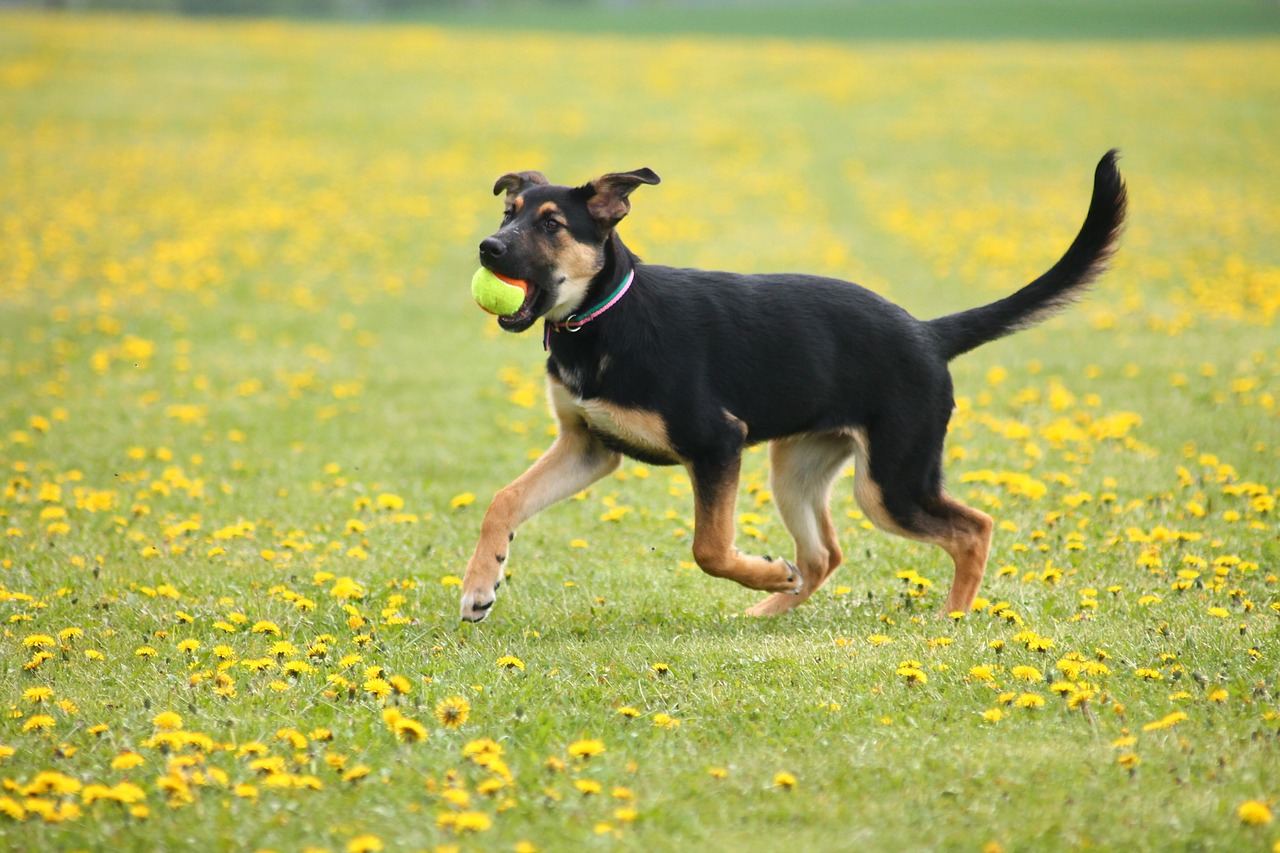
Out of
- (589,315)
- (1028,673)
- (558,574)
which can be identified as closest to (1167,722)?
(1028,673)

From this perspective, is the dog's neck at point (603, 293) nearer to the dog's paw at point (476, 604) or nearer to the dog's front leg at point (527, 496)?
the dog's front leg at point (527, 496)

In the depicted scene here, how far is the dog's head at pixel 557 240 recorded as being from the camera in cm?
551

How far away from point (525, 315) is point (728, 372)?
99 centimetres

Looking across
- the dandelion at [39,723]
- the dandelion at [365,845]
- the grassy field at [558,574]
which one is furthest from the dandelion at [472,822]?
the dandelion at [39,723]

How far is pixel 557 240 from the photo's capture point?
5621mm

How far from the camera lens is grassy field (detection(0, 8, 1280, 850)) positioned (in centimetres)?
402

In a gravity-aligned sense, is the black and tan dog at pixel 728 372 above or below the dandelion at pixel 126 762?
above

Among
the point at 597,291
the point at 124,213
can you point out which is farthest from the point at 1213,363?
the point at 124,213

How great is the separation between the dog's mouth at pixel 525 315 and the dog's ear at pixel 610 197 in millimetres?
454

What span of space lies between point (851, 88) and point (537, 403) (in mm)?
26032

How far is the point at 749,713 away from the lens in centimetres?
475

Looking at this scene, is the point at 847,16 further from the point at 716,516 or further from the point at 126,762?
the point at 126,762

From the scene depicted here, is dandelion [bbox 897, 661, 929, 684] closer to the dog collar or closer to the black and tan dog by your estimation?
the black and tan dog

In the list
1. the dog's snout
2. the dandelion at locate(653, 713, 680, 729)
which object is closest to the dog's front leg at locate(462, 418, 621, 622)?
the dog's snout
